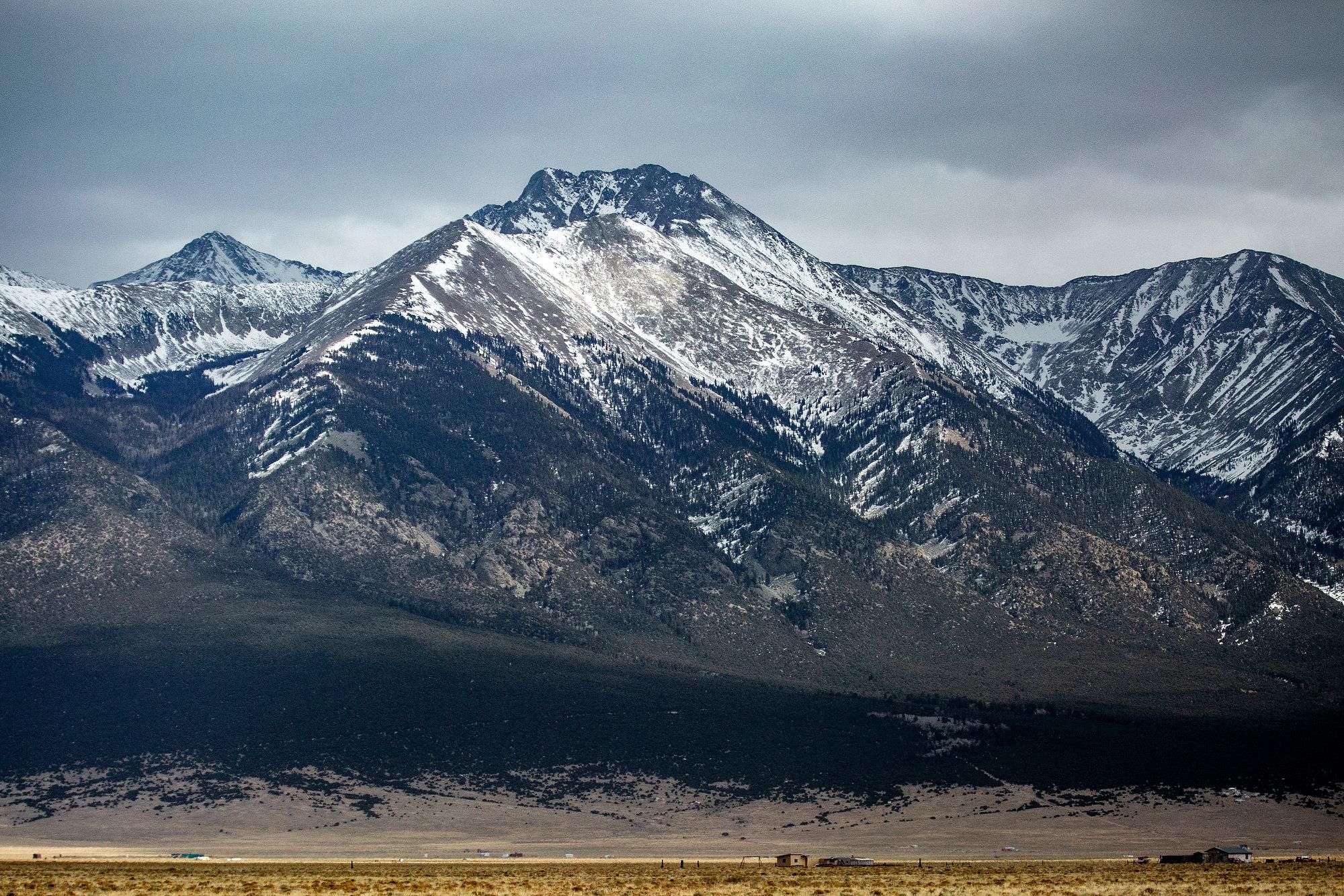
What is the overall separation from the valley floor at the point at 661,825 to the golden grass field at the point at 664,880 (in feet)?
91.7

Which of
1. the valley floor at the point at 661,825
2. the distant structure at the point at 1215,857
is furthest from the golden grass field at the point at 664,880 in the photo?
the valley floor at the point at 661,825

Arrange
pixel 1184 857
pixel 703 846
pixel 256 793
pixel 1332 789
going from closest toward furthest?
pixel 1184 857 → pixel 703 846 → pixel 256 793 → pixel 1332 789

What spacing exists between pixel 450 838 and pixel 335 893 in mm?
71728

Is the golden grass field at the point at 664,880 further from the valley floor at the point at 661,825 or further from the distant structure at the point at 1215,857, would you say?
the valley floor at the point at 661,825

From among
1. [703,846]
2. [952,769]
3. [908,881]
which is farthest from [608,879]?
[952,769]

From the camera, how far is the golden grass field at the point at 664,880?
92688mm

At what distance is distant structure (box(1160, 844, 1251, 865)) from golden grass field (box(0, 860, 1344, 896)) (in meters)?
11.3

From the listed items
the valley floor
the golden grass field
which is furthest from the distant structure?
the valley floor

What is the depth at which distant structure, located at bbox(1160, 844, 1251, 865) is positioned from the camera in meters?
132

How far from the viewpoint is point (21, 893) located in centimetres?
8906

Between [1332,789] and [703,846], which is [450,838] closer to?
[703,846]

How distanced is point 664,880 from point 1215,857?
59.9 meters

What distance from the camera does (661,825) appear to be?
16962 cm

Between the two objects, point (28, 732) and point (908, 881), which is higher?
point (28, 732)
